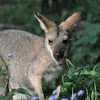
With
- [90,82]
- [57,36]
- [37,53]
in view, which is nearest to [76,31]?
[37,53]

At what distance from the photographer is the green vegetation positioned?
6.71m

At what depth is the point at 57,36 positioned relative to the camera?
6.72 meters

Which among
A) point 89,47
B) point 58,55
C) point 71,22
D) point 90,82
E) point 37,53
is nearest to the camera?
point 90,82

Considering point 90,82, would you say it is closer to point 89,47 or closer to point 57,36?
point 57,36

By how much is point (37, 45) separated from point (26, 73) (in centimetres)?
57

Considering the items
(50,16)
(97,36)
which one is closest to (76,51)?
(97,36)

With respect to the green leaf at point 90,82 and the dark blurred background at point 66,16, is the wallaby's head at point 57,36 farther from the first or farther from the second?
the dark blurred background at point 66,16

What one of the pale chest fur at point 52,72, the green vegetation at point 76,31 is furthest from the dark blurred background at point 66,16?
the pale chest fur at point 52,72

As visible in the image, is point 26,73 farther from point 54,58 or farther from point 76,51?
point 76,51

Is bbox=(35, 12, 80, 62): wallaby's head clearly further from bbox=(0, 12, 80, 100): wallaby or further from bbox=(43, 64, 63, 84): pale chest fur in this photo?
bbox=(43, 64, 63, 84): pale chest fur

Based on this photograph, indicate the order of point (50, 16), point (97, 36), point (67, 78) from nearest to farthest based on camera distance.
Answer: point (67, 78) < point (97, 36) < point (50, 16)

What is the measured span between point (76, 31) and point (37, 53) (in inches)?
184

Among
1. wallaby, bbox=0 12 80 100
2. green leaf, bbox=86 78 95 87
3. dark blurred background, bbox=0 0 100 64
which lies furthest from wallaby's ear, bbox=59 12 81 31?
dark blurred background, bbox=0 0 100 64

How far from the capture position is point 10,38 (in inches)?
294
